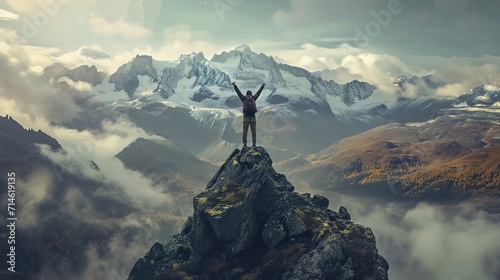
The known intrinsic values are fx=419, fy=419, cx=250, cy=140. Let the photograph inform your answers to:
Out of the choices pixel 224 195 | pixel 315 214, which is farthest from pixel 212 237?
pixel 315 214

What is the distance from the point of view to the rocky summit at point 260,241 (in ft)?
174

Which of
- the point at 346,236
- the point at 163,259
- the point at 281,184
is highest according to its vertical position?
the point at 281,184

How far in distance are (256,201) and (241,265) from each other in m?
9.62

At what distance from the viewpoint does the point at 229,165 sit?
7194 cm

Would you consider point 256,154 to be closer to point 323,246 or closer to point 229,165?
point 229,165

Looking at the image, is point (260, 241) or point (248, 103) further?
point (248, 103)

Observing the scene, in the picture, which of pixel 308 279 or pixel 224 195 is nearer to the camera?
pixel 308 279

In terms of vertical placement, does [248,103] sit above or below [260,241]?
above

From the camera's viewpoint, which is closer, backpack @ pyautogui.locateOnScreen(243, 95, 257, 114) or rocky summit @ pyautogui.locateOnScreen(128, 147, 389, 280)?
rocky summit @ pyautogui.locateOnScreen(128, 147, 389, 280)

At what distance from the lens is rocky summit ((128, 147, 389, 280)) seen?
52.9m

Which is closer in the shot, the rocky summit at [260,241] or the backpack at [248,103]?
the rocky summit at [260,241]

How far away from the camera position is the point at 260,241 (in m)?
58.3

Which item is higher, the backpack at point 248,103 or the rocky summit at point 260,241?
the backpack at point 248,103

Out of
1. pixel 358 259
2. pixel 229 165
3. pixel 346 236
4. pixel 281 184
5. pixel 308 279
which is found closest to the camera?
pixel 308 279
